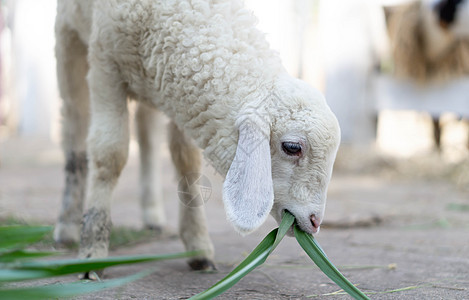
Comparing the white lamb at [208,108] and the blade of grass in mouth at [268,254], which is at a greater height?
the white lamb at [208,108]

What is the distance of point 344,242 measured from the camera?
3.26 metres

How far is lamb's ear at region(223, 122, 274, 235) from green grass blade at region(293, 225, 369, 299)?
187 millimetres

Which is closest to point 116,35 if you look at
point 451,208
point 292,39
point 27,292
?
point 27,292

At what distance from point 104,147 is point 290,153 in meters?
0.91

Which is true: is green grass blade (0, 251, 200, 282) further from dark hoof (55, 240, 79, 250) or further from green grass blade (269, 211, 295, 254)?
dark hoof (55, 240, 79, 250)

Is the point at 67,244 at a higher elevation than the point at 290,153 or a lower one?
lower

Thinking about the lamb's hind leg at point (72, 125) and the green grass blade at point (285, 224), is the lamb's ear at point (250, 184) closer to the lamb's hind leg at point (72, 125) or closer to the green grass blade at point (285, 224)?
the green grass blade at point (285, 224)

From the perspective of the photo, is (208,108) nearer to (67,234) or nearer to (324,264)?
(324,264)

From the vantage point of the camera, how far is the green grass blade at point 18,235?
4.71 feet

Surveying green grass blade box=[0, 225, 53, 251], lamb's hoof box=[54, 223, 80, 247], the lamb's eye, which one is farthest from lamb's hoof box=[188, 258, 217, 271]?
green grass blade box=[0, 225, 53, 251]

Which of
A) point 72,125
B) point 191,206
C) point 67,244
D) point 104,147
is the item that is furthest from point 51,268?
point 72,125

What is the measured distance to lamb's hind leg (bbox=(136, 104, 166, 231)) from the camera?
367 centimetres

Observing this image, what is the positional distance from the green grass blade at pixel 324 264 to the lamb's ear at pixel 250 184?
0.61 feet

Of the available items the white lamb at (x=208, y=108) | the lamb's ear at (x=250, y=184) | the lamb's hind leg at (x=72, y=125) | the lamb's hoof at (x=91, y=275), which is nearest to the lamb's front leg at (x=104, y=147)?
the white lamb at (x=208, y=108)
